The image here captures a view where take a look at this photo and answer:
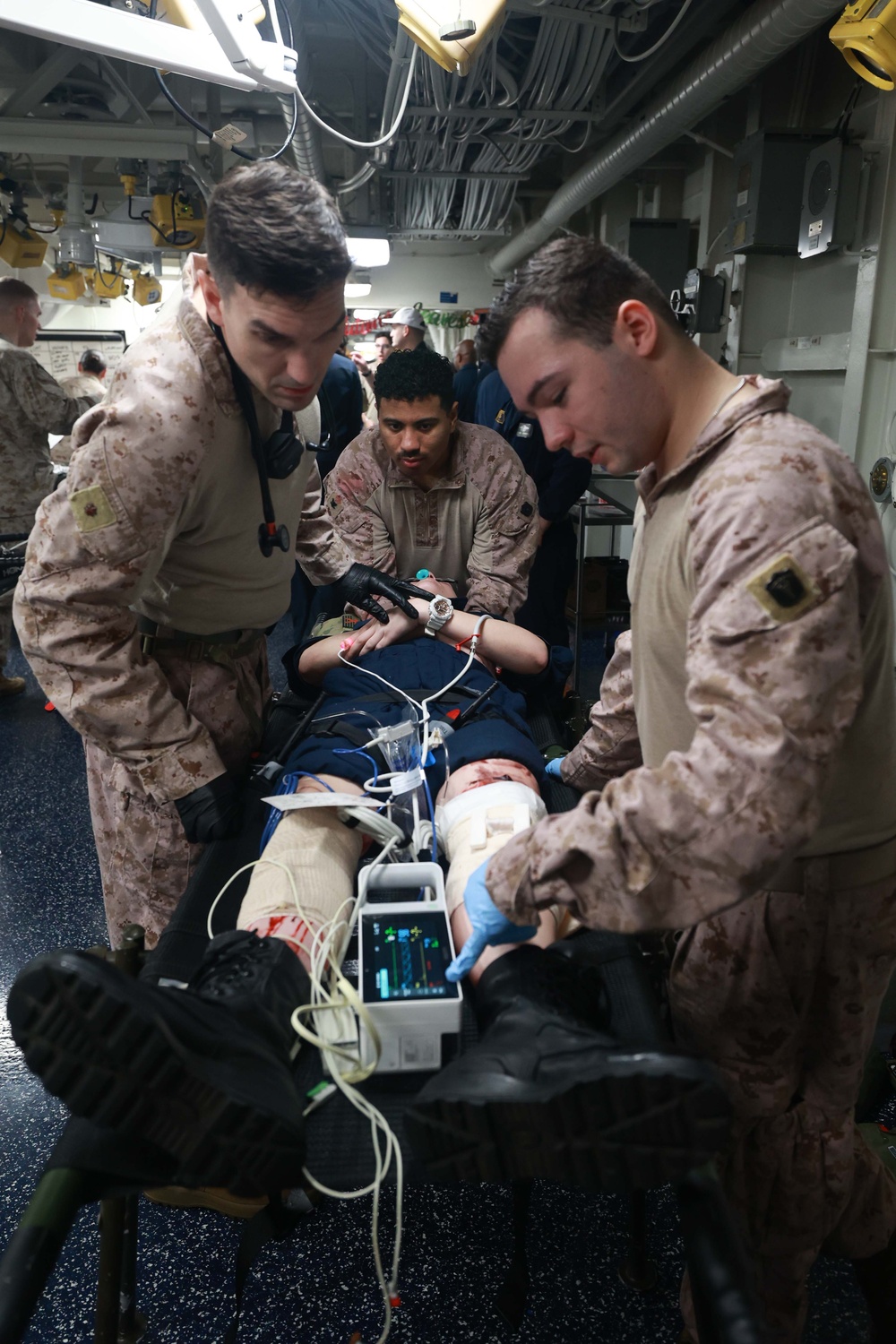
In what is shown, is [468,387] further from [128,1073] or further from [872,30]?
[128,1073]

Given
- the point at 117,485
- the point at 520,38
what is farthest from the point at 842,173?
the point at 117,485

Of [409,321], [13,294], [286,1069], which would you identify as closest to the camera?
[286,1069]

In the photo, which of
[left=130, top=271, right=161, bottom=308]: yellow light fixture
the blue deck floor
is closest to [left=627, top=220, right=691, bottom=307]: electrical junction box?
the blue deck floor

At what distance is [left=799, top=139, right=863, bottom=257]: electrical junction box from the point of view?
2979 mm

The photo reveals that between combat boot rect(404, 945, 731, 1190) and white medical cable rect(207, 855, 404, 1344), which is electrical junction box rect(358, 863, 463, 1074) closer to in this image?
white medical cable rect(207, 855, 404, 1344)

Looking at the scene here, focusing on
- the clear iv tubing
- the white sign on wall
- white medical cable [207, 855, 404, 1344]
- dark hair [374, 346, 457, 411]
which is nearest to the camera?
white medical cable [207, 855, 404, 1344]

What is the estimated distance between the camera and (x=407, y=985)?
1.01 metres

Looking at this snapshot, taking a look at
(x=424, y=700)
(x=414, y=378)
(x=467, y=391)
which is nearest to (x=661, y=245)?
(x=467, y=391)

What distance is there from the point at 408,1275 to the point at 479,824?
779 mm

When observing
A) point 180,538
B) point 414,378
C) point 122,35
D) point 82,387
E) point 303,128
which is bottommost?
point 180,538

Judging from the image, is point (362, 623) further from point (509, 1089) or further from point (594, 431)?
point (509, 1089)

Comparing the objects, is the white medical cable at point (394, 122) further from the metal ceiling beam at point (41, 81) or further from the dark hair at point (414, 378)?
the metal ceiling beam at point (41, 81)

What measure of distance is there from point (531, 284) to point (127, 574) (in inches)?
28.1

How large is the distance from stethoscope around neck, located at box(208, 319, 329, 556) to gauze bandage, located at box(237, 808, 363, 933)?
49cm
